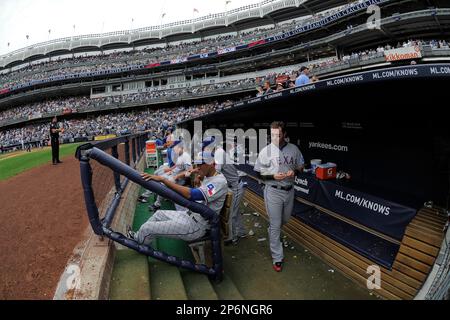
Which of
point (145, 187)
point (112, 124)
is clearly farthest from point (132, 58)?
point (145, 187)

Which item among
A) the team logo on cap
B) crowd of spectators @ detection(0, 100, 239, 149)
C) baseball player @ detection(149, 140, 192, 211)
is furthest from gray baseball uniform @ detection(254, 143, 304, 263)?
crowd of spectators @ detection(0, 100, 239, 149)

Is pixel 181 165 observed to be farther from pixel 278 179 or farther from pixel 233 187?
pixel 278 179

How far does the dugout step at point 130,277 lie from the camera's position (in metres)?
2.84

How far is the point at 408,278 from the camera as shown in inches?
132

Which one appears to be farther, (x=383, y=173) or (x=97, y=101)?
(x=97, y=101)

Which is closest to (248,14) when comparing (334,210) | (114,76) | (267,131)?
(114,76)

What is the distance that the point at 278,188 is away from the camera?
4270 millimetres

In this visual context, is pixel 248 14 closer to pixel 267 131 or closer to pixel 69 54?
pixel 69 54

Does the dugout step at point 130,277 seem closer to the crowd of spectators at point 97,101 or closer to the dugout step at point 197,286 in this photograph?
the dugout step at point 197,286

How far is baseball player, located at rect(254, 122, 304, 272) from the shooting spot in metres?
4.24

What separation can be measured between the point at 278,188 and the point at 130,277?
2312mm

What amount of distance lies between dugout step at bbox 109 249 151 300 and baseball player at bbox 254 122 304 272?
1889 mm

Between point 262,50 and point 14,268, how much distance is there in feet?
154

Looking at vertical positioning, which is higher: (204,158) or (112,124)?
(204,158)
